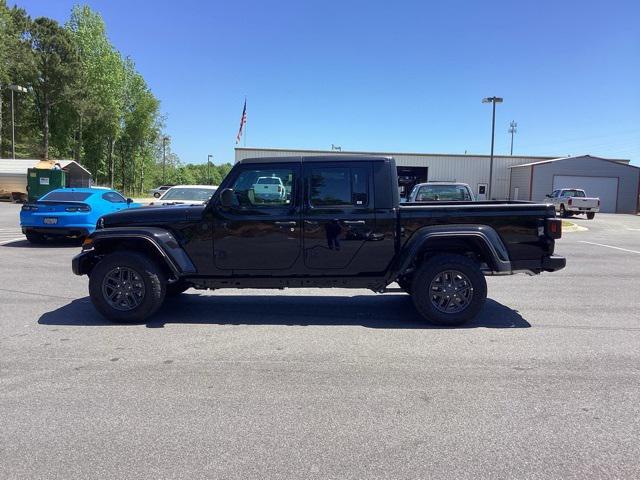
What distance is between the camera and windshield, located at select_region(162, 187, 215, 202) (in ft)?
46.9

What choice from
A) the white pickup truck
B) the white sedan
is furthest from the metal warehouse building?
the white sedan

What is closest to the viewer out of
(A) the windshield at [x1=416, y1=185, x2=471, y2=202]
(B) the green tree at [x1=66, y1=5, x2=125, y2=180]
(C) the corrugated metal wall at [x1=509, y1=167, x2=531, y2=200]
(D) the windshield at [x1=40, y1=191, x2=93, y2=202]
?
(D) the windshield at [x1=40, y1=191, x2=93, y2=202]

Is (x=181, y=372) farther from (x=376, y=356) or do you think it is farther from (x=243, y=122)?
(x=243, y=122)

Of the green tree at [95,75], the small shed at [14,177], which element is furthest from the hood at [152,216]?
the green tree at [95,75]

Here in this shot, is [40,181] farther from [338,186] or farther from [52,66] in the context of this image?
[338,186]

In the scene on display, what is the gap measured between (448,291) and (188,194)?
33.7ft

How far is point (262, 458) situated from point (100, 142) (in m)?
64.2

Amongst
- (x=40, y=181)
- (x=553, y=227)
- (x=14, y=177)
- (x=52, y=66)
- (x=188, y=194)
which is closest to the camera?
(x=553, y=227)

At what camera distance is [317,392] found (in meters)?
4.05

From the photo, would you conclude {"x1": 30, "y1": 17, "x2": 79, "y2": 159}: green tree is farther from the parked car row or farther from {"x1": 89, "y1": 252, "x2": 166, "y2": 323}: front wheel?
{"x1": 89, "y1": 252, "x2": 166, "y2": 323}: front wheel

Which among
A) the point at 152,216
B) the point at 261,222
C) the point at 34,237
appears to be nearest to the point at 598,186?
the point at 34,237

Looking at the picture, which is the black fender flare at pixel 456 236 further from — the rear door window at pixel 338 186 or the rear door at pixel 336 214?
the rear door window at pixel 338 186

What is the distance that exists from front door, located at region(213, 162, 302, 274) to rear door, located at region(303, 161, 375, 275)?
158 mm

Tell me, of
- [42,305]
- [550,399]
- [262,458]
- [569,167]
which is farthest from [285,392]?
[569,167]
